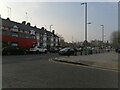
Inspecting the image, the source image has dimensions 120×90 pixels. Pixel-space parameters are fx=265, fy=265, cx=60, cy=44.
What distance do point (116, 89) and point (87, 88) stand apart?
125 centimetres

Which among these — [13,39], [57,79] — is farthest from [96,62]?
[13,39]

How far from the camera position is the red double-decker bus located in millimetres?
47531

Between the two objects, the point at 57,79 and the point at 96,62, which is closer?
the point at 57,79

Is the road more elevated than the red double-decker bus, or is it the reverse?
the red double-decker bus

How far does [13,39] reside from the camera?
6250 cm

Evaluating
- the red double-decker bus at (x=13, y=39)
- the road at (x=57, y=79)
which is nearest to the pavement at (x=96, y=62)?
the road at (x=57, y=79)

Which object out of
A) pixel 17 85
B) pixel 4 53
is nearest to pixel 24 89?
pixel 17 85

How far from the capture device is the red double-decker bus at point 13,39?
47531 mm

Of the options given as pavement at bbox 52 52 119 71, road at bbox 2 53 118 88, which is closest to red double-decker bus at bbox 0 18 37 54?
pavement at bbox 52 52 119 71

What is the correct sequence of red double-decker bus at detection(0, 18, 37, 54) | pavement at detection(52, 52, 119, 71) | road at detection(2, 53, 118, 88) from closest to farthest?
road at detection(2, 53, 118, 88) → pavement at detection(52, 52, 119, 71) → red double-decker bus at detection(0, 18, 37, 54)

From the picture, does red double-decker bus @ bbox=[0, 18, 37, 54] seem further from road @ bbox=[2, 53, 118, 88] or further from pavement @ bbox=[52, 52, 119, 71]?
road @ bbox=[2, 53, 118, 88]

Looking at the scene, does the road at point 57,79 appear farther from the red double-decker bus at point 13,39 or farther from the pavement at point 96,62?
the red double-decker bus at point 13,39

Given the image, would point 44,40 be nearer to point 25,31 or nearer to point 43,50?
point 25,31

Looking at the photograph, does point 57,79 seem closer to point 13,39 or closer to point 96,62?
point 96,62
